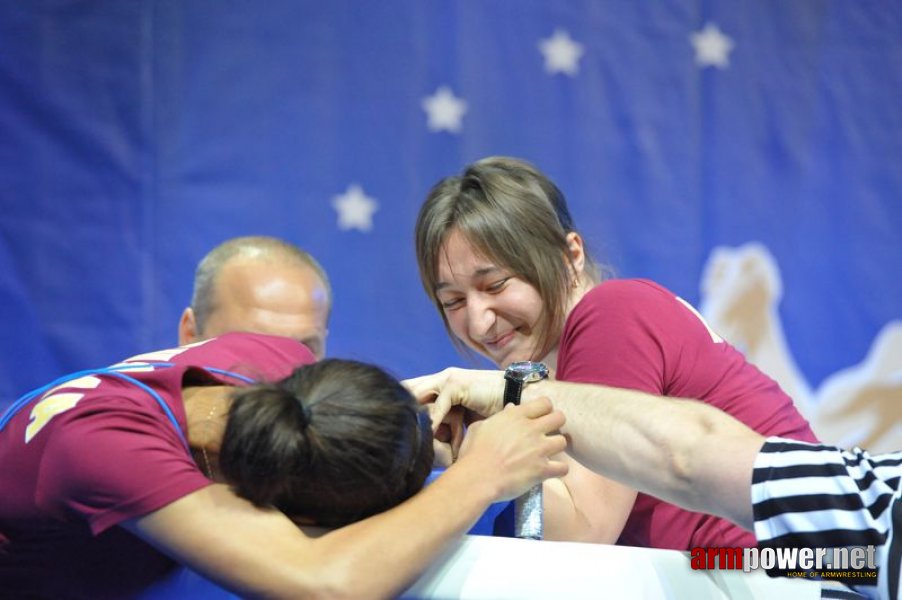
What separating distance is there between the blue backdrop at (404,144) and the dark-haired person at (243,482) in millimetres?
1217

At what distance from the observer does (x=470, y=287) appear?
6.49 feet

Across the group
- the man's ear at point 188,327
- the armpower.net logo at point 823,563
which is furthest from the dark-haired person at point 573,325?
the man's ear at point 188,327

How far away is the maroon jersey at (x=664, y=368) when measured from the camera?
5.11 feet

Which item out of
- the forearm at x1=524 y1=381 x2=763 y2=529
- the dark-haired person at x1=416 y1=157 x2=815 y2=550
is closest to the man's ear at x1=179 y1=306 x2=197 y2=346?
the dark-haired person at x1=416 y1=157 x2=815 y2=550

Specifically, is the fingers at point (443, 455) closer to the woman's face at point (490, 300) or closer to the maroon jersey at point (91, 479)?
the woman's face at point (490, 300)

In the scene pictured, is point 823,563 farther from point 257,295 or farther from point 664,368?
point 257,295

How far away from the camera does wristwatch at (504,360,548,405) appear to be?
1488mm

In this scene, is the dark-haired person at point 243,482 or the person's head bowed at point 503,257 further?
Result: the person's head bowed at point 503,257

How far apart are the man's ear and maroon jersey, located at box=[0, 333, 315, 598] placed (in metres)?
1.05

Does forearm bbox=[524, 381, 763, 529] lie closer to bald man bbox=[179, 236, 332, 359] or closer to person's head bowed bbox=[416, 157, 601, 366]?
person's head bowed bbox=[416, 157, 601, 366]

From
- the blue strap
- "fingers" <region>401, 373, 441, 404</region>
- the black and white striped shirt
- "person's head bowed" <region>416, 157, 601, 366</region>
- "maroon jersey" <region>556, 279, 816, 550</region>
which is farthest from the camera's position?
"person's head bowed" <region>416, 157, 601, 366</region>

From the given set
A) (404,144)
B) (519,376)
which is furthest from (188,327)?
(519,376)

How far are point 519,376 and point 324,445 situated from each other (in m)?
0.32

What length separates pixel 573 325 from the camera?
165 centimetres
